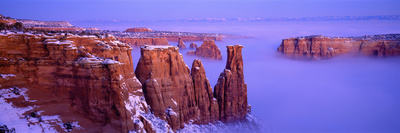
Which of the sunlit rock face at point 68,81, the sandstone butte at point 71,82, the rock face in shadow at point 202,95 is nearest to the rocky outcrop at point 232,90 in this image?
the rock face in shadow at point 202,95

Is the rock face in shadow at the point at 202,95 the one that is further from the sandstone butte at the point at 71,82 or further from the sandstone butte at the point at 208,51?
the sandstone butte at the point at 208,51

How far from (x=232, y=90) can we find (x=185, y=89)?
25.1 ft

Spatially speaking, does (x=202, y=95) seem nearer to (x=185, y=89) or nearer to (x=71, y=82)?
(x=185, y=89)

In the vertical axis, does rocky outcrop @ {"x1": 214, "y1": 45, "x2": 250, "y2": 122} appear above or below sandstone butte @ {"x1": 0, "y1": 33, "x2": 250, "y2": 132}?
below

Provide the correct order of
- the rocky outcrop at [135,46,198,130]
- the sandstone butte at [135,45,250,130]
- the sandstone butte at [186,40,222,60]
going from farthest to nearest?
the sandstone butte at [186,40,222,60]
the sandstone butte at [135,45,250,130]
the rocky outcrop at [135,46,198,130]

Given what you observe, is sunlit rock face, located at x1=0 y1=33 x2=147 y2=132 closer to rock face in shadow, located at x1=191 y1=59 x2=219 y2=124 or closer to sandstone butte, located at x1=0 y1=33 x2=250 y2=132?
sandstone butte, located at x1=0 y1=33 x2=250 y2=132

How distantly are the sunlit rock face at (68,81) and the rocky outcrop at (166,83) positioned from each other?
22.2ft

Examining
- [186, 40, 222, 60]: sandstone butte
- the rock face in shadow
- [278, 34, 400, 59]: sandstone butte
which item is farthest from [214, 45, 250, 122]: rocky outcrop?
[278, 34, 400, 59]: sandstone butte

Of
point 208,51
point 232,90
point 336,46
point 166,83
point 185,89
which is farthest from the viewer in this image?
point 336,46

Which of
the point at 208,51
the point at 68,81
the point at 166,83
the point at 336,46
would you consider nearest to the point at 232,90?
the point at 166,83

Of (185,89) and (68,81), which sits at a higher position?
(68,81)

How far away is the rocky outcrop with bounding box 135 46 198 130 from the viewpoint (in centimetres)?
2578

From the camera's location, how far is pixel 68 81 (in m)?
18.5

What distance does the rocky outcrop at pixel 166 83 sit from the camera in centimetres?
2578
